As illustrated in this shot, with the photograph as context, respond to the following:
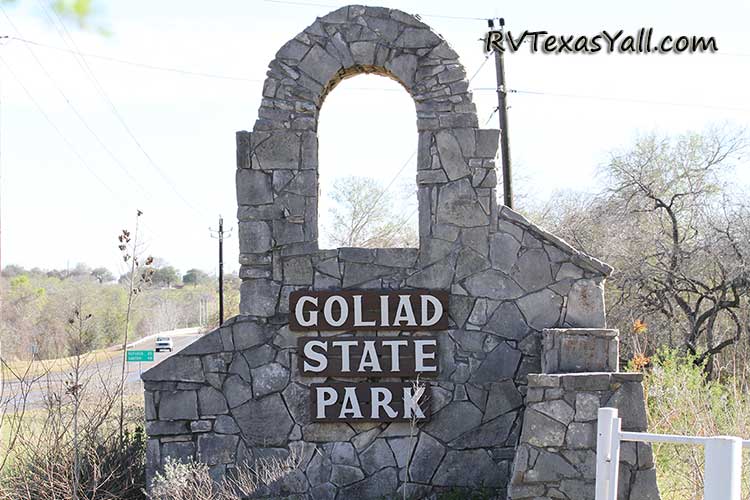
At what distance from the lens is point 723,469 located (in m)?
4.39

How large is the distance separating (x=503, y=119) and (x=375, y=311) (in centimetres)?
1056

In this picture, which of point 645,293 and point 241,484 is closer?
point 241,484

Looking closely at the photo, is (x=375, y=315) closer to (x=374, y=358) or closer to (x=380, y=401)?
(x=374, y=358)

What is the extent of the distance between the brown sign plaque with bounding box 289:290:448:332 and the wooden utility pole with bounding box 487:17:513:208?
346 inches

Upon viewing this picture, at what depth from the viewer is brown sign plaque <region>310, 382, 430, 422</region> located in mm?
9305

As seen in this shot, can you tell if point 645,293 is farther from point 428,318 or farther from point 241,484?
point 241,484

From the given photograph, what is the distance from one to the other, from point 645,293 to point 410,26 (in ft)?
35.4

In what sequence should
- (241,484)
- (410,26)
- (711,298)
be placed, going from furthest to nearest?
(711,298)
(410,26)
(241,484)

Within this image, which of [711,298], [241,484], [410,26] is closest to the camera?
[241,484]

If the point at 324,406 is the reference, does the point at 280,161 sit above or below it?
above

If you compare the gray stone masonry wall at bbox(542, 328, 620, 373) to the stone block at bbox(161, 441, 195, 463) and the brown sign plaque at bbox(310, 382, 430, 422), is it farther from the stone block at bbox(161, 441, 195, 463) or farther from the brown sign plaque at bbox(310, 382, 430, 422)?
the stone block at bbox(161, 441, 195, 463)

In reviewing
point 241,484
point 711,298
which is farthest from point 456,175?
point 711,298

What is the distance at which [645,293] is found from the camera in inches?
735

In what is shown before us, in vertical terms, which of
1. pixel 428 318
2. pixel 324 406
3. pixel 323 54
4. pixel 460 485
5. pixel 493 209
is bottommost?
pixel 460 485
